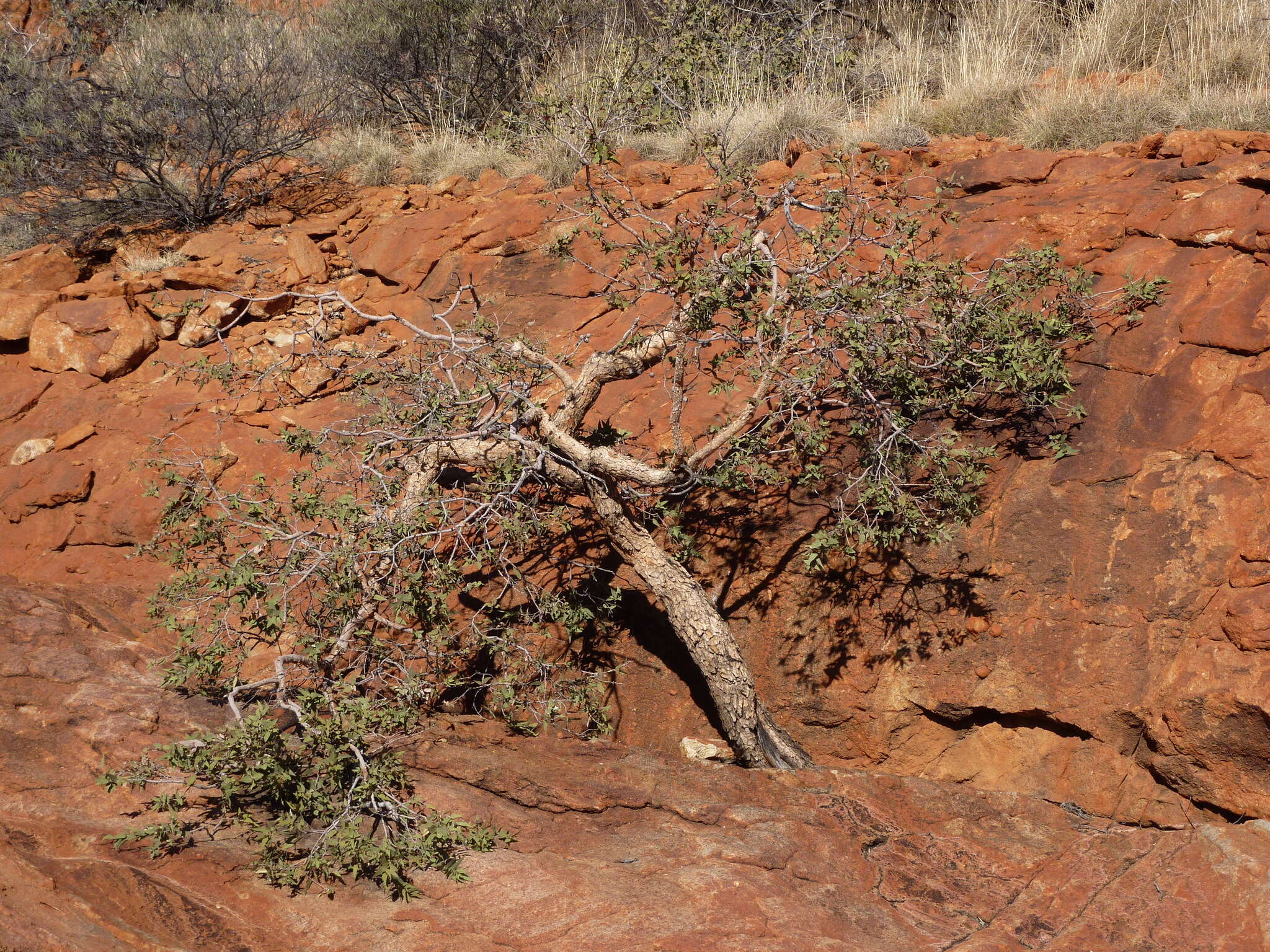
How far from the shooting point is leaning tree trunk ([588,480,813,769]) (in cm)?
423

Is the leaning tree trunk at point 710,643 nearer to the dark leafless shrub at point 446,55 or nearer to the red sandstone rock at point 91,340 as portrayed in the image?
the red sandstone rock at point 91,340

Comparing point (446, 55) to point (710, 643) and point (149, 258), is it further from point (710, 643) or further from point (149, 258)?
point (710, 643)

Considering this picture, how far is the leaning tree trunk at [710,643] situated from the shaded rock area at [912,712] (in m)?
0.23

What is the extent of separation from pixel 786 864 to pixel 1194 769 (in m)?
1.51

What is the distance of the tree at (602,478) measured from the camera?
3.99m

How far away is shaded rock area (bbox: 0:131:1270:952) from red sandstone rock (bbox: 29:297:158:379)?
2.30 feet

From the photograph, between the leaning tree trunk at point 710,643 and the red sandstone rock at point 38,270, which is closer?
the leaning tree trunk at point 710,643

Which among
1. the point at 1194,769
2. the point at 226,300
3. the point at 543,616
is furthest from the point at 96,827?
the point at 226,300

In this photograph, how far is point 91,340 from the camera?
6.62 meters

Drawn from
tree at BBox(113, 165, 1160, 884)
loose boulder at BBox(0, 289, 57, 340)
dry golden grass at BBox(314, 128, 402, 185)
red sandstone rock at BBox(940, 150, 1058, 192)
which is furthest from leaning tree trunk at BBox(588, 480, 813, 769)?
dry golden grass at BBox(314, 128, 402, 185)

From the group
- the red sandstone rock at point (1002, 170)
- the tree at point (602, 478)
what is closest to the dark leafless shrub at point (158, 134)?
the tree at point (602, 478)

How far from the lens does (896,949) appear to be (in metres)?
3.01

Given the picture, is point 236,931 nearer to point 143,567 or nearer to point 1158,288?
point 143,567

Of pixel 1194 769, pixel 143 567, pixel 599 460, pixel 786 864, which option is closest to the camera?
pixel 786 864
